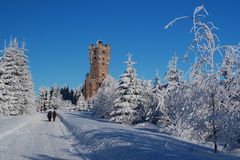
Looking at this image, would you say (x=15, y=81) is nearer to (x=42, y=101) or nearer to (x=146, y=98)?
(x=146, y=98)

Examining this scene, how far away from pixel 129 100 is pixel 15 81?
60.9 feet

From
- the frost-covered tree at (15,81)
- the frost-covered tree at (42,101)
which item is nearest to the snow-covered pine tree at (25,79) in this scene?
the frost-covered tree at (15,81)

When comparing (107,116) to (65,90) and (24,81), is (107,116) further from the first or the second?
(65,90)

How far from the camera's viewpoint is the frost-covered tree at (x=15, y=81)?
183 feet

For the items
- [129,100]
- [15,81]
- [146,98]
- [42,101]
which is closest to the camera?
[129,100]

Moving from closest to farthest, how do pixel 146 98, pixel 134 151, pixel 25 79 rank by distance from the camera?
pixel 134 151 → pixel 146 98 → pixel 25 79

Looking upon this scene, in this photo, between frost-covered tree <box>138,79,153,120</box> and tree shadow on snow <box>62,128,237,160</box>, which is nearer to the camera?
tree shadow on snow <box>62,128,237,160</box>

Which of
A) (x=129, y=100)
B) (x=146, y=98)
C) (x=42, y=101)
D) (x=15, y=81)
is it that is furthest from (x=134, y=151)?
(x=42, y=101)

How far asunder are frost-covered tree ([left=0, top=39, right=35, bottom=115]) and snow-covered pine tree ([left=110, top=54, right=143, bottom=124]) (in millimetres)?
16324

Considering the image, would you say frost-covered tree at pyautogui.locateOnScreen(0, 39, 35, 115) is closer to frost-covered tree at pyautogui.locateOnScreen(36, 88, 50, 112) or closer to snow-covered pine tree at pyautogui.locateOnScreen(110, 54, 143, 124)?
snow-covered pine tree at pyautogui.locateOnScreen(110, 54, 143, 124)

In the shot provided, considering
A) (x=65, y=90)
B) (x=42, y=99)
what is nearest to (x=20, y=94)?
(x=42, y=99)

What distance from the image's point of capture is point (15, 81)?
57.4m

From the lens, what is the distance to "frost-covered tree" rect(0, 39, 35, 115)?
55.9 meters

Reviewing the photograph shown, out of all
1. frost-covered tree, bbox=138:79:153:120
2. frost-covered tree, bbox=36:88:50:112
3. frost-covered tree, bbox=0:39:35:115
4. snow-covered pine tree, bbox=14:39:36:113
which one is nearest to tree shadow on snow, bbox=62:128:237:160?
frost-covered tree, bbox=138:79:153:120
